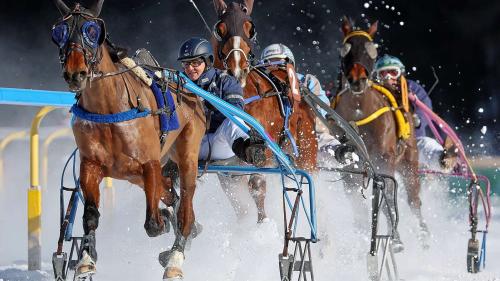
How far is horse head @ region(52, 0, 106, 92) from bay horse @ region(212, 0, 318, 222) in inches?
63.1

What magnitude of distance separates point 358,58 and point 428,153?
3.31 m


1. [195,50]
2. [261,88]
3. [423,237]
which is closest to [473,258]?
[423,237]

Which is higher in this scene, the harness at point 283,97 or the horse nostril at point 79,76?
the harness at point 283,97

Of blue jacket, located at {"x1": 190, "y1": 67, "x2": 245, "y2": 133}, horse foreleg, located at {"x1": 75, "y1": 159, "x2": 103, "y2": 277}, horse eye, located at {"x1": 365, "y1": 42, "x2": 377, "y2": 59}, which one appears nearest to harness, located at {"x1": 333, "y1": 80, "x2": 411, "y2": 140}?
horse eye, located at {"x1": 365, "y1": 42, "x2": 377, "y2": 59}

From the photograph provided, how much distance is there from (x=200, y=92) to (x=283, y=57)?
2547 millimetres

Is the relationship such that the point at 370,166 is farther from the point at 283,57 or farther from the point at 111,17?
the point at 111,17

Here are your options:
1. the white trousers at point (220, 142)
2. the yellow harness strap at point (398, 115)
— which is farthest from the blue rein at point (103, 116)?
the yellow harness strap at point (398, 115)

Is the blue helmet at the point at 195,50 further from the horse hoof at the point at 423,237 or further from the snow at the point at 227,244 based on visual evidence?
the horse hoof at the point at 423,237

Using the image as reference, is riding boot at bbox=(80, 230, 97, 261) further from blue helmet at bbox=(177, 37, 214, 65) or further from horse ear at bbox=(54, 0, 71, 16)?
blue helmet at bbox=(177, 37, 214, 65)

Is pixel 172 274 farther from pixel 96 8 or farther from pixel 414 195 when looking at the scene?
pixel 414 195

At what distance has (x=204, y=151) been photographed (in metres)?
6.28

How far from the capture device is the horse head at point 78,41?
170 inches

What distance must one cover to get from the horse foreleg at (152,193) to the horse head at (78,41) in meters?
0.72

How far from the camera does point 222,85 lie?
6.08 meters
